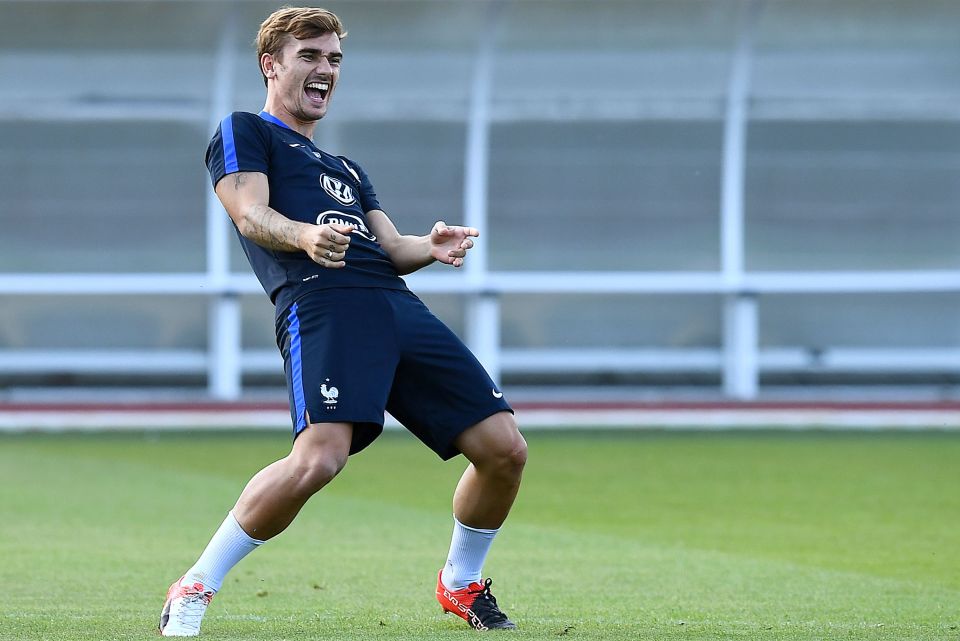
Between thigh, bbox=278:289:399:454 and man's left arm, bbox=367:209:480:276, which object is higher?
man's left arm, bbox=367:209:480:276

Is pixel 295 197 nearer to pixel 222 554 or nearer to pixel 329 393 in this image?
pixel 329 393

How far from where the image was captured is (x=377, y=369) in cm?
516

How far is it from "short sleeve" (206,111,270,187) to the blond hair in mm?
237

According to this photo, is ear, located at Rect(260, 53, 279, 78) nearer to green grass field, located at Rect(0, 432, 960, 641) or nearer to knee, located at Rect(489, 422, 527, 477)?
knee, located at Rect(489, 422, 527, 477)

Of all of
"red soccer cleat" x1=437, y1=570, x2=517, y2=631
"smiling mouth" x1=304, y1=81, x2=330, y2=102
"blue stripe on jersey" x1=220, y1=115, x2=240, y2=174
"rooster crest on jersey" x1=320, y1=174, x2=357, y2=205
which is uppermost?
"smiling mouth" x1=304, y1=81, x2=330, y2=102

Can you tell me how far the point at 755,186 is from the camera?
19.2 m

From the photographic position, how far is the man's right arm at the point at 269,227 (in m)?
4.90

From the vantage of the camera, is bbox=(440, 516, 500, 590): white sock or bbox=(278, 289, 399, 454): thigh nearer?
bbox=(278, 289, 399, 454): thigh

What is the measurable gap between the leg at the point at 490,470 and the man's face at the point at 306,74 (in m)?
1.21

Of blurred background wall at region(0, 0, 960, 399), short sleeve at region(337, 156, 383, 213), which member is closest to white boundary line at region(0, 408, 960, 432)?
blurred background wall at region(0, 0, 960, 399)

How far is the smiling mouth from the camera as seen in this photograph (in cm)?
547

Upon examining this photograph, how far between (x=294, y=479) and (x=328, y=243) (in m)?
0.74

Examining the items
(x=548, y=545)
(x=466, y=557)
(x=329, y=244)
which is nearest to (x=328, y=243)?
(x=329, y=244)

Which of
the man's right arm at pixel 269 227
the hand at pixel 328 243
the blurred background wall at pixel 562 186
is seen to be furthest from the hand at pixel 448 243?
the blurred background wall at pixel 562 186
